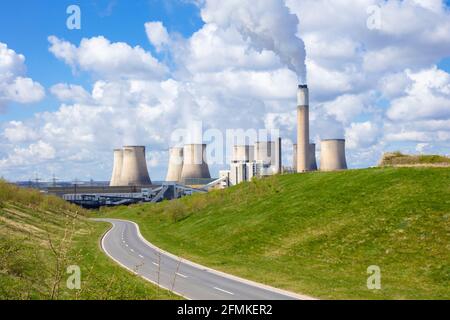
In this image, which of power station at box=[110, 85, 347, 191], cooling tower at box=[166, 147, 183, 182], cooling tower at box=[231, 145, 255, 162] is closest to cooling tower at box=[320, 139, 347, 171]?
power station at box=[110, 85, 347, 191]

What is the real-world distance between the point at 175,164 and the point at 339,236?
108720 millimetres

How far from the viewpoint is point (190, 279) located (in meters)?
27.4

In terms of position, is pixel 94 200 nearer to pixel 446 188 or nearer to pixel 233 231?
→ pixel 233 231

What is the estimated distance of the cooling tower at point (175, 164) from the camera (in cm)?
14188

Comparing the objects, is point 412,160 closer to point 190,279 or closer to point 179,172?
point 190,279

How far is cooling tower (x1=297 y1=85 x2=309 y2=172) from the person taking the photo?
87875mm

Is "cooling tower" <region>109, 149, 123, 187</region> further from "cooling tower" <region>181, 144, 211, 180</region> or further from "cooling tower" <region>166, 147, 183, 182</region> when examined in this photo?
"cooling tower" <region>181, 144, 211, 180</region>

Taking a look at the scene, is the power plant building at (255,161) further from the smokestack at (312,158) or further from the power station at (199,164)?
the smokestack at (312,158)

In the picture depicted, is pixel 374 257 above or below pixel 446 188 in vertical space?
below

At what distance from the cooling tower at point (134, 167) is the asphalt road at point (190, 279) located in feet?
276

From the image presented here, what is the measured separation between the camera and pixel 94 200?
143 meters

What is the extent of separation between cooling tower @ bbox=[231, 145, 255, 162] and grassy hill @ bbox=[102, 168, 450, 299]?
74.4 metres

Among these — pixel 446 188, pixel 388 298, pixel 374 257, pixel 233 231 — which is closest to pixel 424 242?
pixel 374 257

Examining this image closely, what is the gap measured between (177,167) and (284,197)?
91637mm
